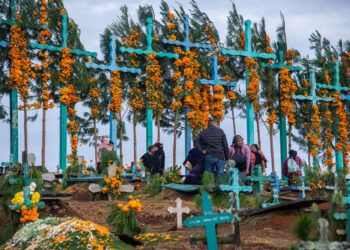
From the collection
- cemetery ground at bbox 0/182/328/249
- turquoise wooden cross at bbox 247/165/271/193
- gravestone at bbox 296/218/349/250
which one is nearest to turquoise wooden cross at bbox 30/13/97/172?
cemetery ground at bbox 0/182/328/249

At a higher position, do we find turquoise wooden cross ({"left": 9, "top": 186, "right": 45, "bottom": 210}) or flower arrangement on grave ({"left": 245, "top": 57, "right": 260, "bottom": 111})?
flower arrangement on grave ({"left": 245, "top": 57, "right": 260, "bottom": 111})

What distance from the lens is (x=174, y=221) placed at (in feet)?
32.0

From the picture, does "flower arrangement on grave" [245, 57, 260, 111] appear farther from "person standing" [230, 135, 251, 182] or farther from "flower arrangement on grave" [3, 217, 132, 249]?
"flower arrangement on grave" [3, 217, 132, 249]

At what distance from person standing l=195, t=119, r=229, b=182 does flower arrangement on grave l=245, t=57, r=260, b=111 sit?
362 inches

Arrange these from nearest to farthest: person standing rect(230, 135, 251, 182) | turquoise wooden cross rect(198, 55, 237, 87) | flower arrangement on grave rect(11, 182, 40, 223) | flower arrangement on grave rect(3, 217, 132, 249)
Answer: flower arrangement on grave rect(3, 217, 132, 249) < flower arrangement on grave rect(11, 182, 40, 223) < person standing rect(230, 135, 251, 182) < turquoise wooden cross rect(198, 55, 237, 87)

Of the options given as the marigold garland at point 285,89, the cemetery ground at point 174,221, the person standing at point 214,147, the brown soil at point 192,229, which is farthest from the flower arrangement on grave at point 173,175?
the marigold garland at point 285,89

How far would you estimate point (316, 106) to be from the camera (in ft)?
75.1

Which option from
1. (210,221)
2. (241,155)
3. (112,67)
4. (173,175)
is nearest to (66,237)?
(210,221)

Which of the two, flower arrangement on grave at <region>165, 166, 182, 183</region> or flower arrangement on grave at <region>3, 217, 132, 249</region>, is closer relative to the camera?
flower arrangement on grave at <region>3, 217, 132, 249</region>

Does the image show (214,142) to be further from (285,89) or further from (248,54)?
(285,89)

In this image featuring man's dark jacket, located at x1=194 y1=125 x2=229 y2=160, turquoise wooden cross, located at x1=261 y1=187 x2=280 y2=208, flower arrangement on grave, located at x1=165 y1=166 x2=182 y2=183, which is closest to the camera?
turquoise wooden cross, located at x1=261 y1=187 x2=280 y2=208

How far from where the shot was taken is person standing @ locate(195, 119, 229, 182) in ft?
36.4

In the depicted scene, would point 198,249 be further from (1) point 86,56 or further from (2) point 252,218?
(1) point 86,56

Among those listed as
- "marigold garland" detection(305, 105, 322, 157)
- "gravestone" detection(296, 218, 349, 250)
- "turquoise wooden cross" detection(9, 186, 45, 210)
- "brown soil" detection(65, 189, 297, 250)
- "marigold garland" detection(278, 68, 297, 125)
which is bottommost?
"brown soil" detection(65, 189, 297, 250)
